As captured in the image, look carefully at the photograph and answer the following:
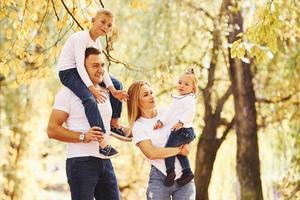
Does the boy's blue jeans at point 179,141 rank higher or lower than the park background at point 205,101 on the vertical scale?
lower

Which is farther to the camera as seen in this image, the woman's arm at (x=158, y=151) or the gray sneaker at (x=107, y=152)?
the woman's arm at (x=158, y=151)

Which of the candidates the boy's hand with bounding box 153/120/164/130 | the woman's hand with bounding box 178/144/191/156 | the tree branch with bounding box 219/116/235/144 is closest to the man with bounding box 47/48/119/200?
the boy's hand with bounding box 153/120/164/130

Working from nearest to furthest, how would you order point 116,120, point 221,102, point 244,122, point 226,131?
point 116,120, point 244,122, point 221,102, point 226,131

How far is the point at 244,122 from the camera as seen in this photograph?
9766mm

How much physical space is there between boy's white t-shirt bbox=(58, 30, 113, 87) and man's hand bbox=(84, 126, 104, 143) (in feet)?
1.06

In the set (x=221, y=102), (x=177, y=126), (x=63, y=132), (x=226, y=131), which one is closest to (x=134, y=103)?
(x=177, y=126)

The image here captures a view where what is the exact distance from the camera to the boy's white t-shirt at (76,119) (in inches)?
148

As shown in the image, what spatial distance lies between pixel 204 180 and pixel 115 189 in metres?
7.33

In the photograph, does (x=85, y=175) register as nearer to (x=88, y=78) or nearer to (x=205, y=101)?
(x=88, y=78)

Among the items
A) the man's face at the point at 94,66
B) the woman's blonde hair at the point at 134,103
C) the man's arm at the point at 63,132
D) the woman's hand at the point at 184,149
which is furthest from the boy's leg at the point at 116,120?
the man's arm at the point at 63,132

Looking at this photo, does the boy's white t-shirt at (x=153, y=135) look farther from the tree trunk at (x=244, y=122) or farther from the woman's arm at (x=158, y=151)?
the tree trunk at (x=244, y=122)

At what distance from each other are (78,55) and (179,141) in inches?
29.5

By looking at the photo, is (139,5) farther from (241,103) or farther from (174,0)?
(174,0)

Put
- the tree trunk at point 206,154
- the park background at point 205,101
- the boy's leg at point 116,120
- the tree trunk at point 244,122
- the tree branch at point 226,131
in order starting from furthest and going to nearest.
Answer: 1. the tree branch at point 226,131
2. the tree trunk at point 206,154
3. the park background at point 205,101
4. the tree trunk at point 244,122
5. the boy's leg at point 116,120
